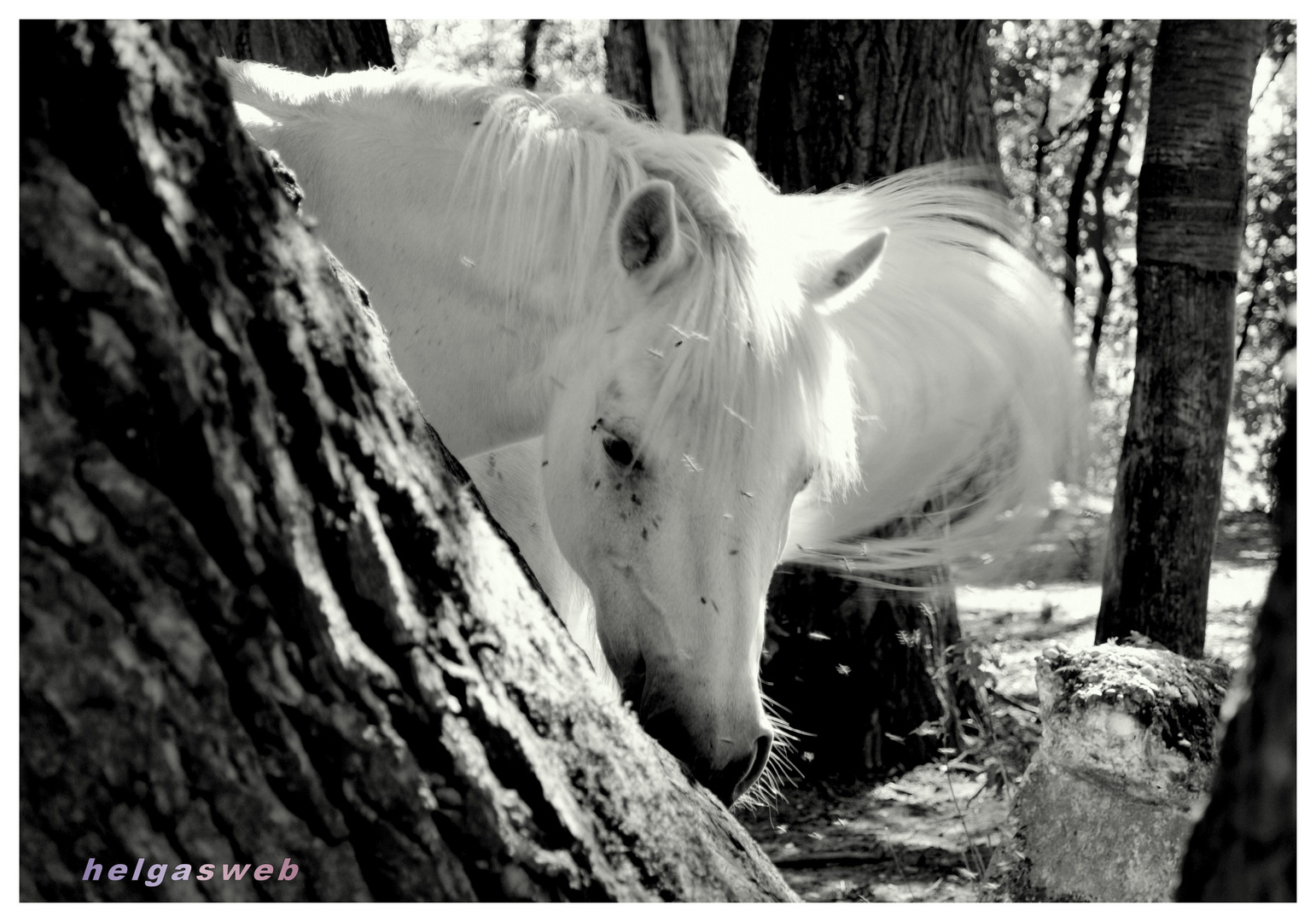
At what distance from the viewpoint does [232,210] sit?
104 cm

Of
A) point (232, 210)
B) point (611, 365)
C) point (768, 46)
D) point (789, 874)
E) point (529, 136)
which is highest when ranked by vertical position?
point (768, 46)

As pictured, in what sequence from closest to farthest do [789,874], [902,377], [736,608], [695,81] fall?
1. [736,608]
2. [902,377]
3. [789,874]
4. [695,81]

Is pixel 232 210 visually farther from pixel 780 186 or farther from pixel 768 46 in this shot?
pixel 768 46

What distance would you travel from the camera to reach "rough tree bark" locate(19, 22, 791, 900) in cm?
96

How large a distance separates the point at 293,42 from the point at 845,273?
323 cm

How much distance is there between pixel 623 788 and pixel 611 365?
1088 mm

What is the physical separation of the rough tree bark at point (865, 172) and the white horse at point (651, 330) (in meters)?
1.21

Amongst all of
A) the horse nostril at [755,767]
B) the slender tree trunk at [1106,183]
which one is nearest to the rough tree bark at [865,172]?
the horse nostril at [755,767]

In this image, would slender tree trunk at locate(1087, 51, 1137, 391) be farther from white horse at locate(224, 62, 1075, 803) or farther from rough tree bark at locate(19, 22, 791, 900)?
rough tree bark at locate(19, 22, 791, 900)

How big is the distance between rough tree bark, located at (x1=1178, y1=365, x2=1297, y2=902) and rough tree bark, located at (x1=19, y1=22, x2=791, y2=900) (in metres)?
0.57

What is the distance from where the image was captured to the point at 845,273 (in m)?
2.39

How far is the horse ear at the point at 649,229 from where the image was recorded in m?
2.12

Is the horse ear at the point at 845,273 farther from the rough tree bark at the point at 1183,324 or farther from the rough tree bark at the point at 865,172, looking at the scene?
the rough tree bark at the point at 865,172

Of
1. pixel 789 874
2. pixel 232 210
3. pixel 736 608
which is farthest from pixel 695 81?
pixel 232 210
